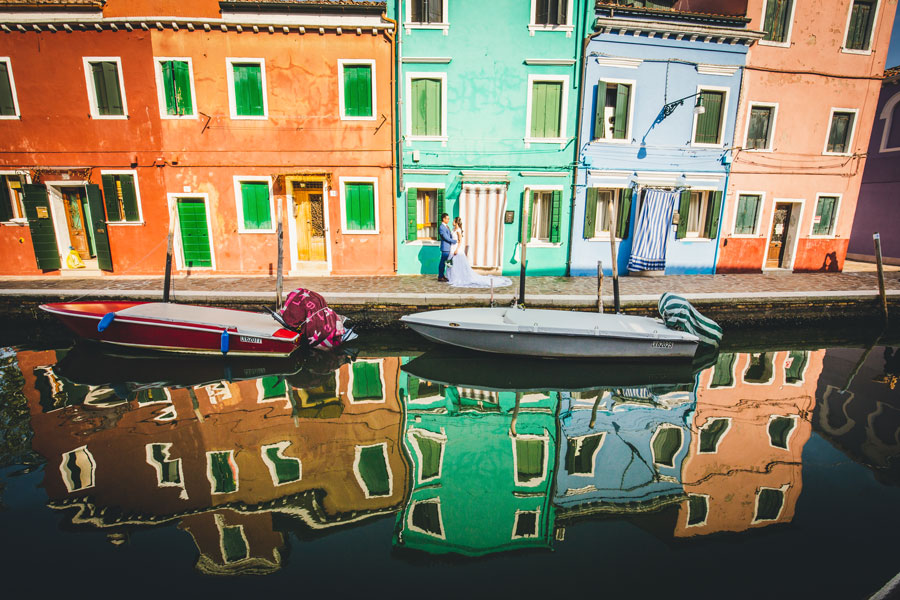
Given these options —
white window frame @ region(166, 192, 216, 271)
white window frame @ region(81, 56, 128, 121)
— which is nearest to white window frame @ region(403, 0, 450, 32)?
white window frame @ region(166, 192, 216, 271)

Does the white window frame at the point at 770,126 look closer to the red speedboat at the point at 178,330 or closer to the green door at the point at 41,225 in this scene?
the red speedboat at the point at 178,330

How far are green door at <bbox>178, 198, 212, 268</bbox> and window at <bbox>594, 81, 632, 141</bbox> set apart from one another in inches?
442

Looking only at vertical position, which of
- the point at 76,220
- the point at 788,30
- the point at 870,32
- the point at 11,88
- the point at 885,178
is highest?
the point at 870,32

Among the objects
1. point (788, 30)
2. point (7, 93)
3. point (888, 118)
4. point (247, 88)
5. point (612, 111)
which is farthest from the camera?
point (888, 118)

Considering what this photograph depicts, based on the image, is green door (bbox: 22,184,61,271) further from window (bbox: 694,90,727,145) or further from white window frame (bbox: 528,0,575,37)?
window (bbox: 694,90,727,145)

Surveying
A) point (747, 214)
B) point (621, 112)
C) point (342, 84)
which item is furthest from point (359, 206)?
point (747, 214)

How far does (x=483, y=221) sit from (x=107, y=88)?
10.5m

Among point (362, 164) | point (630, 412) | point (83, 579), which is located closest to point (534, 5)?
point (362, 164)

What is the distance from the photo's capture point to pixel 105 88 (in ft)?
36.8

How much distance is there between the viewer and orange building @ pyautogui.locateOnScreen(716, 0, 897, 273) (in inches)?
483

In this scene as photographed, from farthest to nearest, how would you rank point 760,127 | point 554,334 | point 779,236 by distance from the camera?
point 779,236 < point 760,127 < point 554,334

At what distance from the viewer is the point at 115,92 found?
11.2m

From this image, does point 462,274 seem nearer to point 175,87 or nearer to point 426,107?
point 426,107

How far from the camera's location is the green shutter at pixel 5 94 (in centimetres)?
1112
